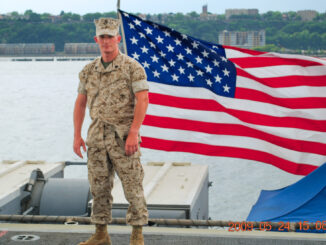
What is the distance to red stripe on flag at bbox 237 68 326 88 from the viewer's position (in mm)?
8281

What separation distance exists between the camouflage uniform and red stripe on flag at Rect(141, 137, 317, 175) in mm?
3339

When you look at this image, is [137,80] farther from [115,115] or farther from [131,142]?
[131,142]

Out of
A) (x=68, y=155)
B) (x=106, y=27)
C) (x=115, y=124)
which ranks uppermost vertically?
(x=106, y=27)

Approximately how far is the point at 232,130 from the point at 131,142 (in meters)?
3.99

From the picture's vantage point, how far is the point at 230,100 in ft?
28.1

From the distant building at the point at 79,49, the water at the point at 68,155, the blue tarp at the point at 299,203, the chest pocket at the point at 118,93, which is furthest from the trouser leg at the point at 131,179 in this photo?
the distant building at the point at 79,49

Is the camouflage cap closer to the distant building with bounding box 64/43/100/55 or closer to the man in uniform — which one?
the man in uniform

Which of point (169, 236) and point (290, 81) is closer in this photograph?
point (169, 236)

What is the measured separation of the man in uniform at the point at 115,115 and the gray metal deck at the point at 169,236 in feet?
2.60

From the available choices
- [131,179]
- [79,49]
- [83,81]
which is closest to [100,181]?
[131,179]

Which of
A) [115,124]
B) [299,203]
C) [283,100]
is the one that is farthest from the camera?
[283,100]

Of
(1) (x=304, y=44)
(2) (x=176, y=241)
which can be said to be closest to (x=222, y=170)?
(2) (x=176, y=241)

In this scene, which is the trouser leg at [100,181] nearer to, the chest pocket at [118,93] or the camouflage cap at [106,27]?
the chest pocket at [118,93]

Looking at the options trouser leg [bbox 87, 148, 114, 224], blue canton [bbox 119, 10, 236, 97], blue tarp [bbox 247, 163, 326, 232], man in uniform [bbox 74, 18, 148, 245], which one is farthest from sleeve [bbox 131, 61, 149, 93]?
blue canton [bbox 119, 10, 236, 97]
